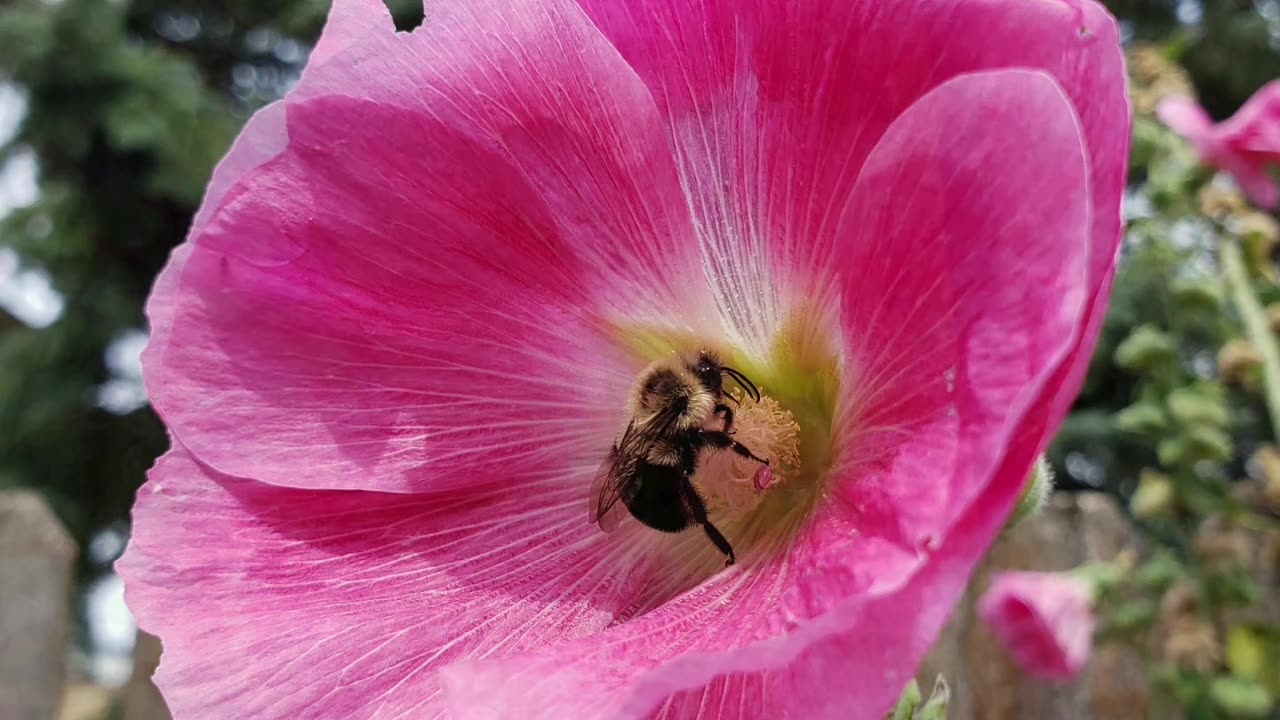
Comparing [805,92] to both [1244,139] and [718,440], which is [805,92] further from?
[1244,139]

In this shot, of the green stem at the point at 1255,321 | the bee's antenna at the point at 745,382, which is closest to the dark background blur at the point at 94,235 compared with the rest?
the green stem at the point at 1255,321

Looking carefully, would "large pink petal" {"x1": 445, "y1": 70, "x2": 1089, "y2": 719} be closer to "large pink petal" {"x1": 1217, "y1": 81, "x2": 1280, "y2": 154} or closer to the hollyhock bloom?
the hollyhock bloom

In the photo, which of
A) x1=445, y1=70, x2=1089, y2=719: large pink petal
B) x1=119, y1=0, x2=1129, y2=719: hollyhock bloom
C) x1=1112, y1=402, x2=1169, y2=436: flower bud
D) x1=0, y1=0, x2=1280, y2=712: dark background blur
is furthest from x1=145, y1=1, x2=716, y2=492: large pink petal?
x1=0, y1=0, x2=1280, y2=712: dark background blur

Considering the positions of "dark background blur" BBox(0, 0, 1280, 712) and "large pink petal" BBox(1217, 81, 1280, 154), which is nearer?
"large pink petal" BBox(1217, 81, 1280, 154)

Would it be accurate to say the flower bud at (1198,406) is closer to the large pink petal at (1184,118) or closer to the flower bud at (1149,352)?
the flower bud at (1149,352)

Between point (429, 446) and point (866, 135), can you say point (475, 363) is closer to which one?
point (429, 446)

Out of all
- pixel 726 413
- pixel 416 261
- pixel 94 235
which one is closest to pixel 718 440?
pixel 726 413
